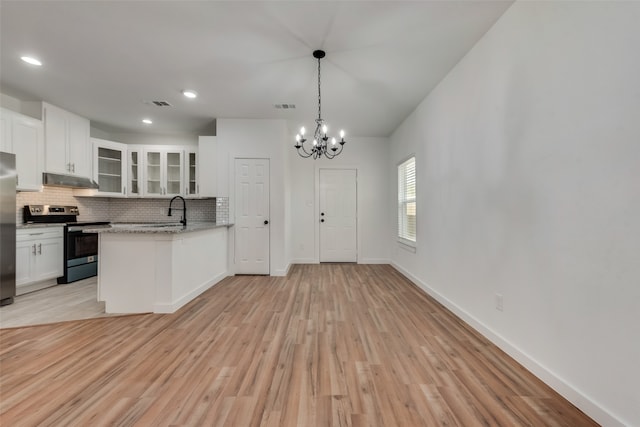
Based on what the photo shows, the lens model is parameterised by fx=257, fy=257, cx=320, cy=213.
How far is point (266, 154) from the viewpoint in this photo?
4.61 metres

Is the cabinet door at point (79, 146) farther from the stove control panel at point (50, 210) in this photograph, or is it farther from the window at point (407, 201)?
the window at point (407, 201)

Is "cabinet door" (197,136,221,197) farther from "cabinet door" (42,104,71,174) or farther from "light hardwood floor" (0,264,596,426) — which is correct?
"light hardwood floor" (0,264,596,426)

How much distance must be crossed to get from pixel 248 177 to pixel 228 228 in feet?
3.23

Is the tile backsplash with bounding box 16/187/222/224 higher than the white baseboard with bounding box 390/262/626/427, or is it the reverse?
the tile backsplash with bounding box 16/187/222/224

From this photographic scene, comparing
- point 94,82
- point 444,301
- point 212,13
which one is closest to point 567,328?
point 444,301

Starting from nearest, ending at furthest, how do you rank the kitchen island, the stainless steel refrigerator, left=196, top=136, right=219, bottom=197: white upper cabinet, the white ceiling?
the white ceiling < the kitchen island < the stainless steel refrigerator < left=196, top=136, right=219, bottom=197: white upper cabinet

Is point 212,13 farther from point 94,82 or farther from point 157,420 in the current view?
point 157,420

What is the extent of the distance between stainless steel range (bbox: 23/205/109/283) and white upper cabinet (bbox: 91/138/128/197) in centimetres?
65

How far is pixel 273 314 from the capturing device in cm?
289

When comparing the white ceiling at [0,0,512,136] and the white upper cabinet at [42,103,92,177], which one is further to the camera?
the white upper cabinet at [42,103,92,177]

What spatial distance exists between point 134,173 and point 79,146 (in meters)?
0.89

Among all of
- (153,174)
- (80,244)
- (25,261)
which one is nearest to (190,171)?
(153,174)

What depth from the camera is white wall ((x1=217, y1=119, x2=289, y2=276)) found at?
15.1 ft

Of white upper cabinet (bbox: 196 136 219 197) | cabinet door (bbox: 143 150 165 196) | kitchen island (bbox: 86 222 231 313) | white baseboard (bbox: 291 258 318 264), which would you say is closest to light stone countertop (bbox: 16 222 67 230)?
cabinet door (bbox: 143 150 165 196)
